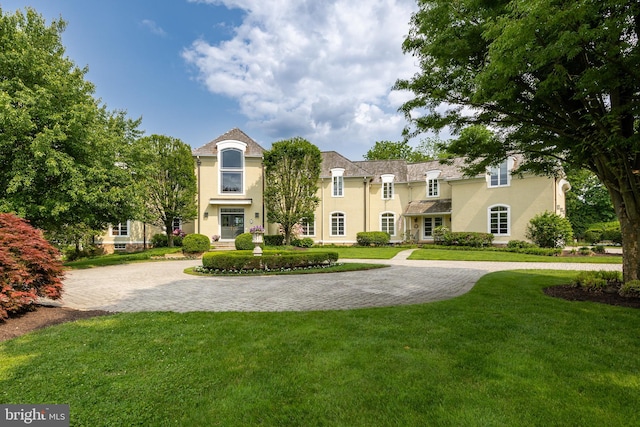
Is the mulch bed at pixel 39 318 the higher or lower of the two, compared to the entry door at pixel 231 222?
lower

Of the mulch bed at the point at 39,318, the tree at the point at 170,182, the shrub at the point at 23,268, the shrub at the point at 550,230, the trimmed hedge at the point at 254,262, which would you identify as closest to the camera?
the mulch bed at the point at 39,318

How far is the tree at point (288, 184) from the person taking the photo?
2252cm

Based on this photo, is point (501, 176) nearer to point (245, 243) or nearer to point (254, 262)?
point (245, 243)

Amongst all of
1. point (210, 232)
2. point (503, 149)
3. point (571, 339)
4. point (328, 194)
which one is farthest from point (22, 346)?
point (328, 194)

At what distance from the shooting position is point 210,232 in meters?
23.2

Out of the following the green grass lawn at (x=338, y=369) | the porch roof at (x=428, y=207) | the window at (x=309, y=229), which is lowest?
the green grass lawn at (x=338, y=369)

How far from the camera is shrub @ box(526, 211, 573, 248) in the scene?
61.8ft

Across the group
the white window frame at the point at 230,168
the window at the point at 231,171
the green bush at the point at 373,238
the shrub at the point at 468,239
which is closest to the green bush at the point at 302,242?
the green bush at the point at 373,238

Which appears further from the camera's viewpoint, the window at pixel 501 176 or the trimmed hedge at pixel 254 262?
the window at pixel 501 176

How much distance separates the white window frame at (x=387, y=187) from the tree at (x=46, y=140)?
19346 mm

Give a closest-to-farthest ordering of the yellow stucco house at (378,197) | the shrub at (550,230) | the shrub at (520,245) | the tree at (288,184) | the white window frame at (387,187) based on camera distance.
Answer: the shrub at (550,230), the shrub at (520,245), the yellow stucco house at (378,197), the tree at (288,184), the white window frame at (387,187)

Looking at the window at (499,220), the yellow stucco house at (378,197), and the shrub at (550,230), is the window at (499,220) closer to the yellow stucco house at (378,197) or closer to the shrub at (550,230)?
the yellow stucco house at (378,197)

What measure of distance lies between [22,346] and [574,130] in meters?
10.5

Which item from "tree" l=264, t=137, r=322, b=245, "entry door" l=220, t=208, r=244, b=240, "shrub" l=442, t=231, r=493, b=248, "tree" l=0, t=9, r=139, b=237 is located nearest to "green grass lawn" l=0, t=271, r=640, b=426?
"tree" l=0, t=9, r=139, b=237
